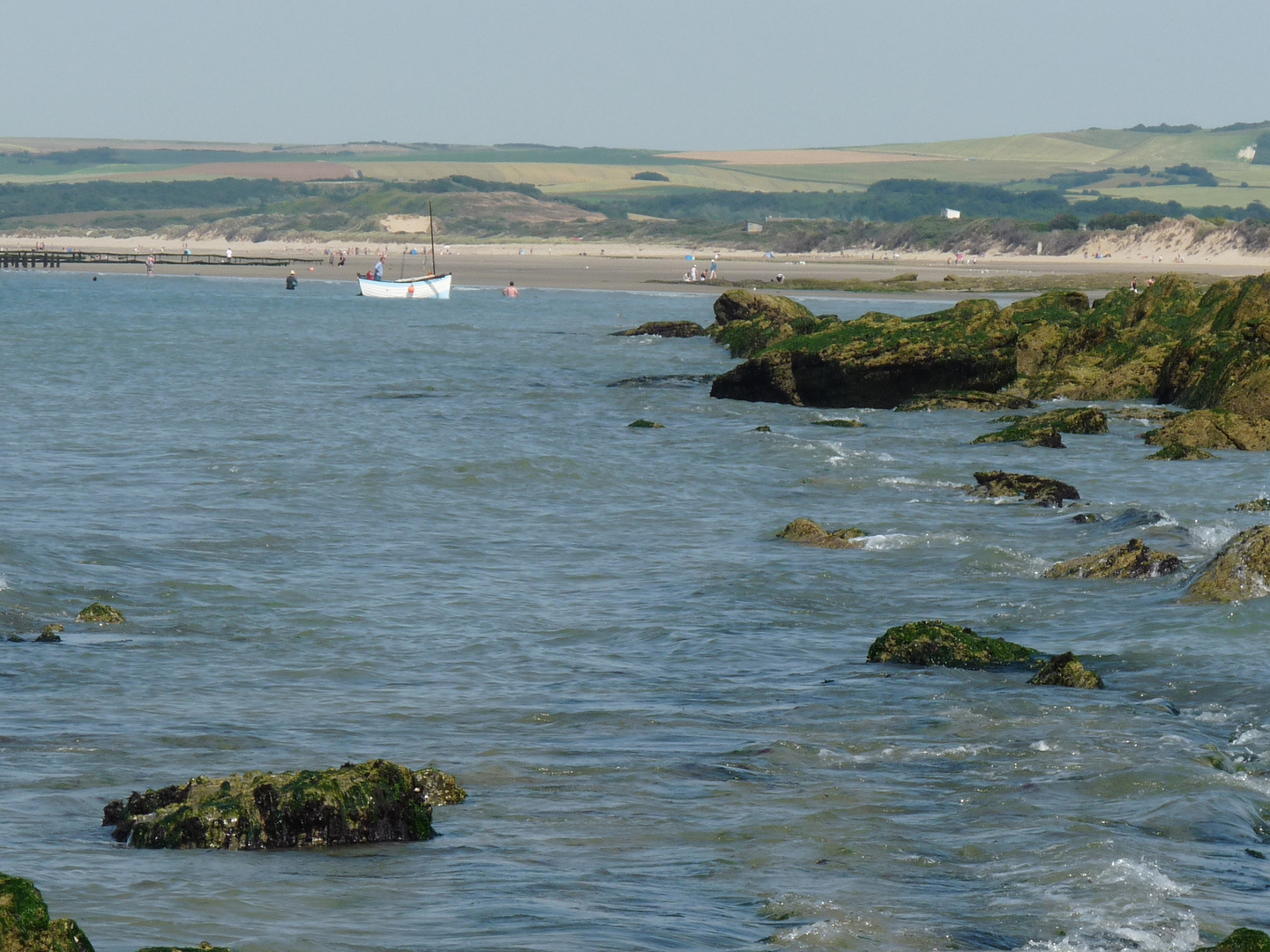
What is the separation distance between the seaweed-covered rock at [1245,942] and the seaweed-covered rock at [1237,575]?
32.9ft

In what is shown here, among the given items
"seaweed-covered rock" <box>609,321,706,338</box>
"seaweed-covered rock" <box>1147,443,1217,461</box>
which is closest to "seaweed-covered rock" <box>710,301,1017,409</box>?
"seaweed-covered rock" <box>1147,443,1217,461</box>

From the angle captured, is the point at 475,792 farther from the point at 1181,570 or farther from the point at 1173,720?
the point at 1181,570

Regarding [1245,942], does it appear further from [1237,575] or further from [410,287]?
[410,287]

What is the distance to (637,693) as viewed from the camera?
523 inches

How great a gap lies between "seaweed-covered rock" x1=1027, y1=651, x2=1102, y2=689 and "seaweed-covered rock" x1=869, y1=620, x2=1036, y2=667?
583mm

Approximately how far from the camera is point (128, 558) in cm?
1883

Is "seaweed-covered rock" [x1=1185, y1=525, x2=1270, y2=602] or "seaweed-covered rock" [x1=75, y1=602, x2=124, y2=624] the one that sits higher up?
"seaweed-covered rock" [x1=1185, y1=525, x2=1270, y2=602]

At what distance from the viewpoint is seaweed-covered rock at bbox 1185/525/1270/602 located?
629 inches

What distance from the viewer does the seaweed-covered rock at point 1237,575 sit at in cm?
1598

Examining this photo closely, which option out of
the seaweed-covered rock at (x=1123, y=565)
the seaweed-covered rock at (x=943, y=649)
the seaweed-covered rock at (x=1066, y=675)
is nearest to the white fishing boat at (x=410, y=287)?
the seaweed-covered rock at (x=1123, y=565)

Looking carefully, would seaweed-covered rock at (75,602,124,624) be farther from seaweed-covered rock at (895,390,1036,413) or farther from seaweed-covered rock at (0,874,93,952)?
seaweed-covered rock at (895,390,1036,413)

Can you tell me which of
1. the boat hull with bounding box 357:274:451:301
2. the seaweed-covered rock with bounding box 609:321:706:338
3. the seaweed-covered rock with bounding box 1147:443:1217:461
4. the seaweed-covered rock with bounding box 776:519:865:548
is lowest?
the seaweed-covered rock with bounding box 776:519:865:548

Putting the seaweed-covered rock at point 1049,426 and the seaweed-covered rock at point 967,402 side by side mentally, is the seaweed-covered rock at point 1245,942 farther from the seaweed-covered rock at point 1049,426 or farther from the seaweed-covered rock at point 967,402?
the seaweed-covered rock at point 967,402

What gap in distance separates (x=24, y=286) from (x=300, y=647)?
104 meters
